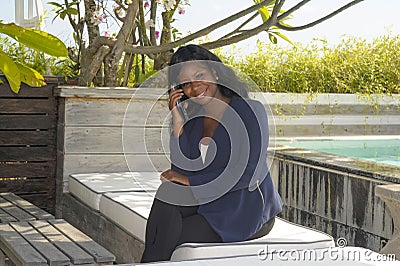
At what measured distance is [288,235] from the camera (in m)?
2.55

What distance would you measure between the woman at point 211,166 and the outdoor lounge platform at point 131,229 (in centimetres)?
11

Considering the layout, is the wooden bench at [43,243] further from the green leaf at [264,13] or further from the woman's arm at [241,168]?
the green leaf at [264,13]

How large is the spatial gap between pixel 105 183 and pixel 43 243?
3.53 ft

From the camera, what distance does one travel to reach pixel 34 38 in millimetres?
2260

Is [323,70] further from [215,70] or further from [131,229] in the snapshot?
[215,70]

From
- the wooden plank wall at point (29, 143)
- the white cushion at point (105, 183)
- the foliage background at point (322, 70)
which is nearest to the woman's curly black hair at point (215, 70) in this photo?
the white cushion at point (105, 183)

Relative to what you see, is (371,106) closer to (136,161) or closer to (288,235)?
(136,161)

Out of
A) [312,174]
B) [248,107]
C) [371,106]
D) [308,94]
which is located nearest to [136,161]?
[312,174]

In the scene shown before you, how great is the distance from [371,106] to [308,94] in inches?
26.1

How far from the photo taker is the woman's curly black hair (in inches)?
104

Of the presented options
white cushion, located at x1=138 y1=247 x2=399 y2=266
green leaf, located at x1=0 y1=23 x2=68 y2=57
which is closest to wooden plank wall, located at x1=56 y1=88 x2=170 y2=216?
green leaf, located at x1=0 y1=23 x2=68 y2=57

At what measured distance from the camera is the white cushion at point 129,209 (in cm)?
298

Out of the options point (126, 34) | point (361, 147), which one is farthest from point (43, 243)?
point (361, 147)

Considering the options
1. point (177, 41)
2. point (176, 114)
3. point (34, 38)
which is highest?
point (177, 41)
